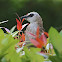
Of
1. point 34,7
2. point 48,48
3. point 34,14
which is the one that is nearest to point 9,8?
point 34,7

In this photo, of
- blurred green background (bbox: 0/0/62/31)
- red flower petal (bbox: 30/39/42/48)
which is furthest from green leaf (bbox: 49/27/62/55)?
blurred green background (bbox: 0/0/62/31)

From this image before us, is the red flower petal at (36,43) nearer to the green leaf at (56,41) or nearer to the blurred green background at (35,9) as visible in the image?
the green leaf at (56,41)

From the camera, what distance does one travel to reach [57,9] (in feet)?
23.8

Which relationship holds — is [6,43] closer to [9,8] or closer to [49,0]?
[9,8]

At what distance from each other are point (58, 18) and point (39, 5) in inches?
33.7

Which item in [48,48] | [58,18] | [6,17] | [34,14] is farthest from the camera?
[58,18]

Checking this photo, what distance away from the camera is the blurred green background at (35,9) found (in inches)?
250

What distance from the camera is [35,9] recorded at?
23.7ft

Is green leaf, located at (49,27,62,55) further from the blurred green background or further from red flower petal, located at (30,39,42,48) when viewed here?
the blurred green background

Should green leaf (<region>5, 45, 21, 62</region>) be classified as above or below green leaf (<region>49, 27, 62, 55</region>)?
below

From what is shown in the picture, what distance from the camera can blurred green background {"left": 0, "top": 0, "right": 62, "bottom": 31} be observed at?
20.8 feet

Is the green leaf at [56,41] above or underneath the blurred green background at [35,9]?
underneath

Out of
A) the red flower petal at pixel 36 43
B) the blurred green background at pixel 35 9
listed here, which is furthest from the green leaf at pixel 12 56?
the blurred green background at pixel 35 9

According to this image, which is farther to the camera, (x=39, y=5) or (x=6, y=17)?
(x=39, y=5)
